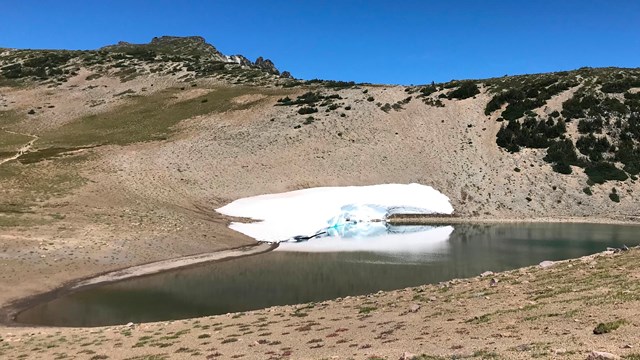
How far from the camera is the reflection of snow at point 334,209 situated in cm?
4778

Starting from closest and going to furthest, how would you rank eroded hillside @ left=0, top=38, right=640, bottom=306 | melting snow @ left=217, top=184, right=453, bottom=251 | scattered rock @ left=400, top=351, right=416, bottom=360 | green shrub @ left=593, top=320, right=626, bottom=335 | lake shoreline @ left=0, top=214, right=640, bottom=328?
1. green shrub @ left=593, top=320, right=626, bottom=335
2. scattered rock @ left=400, top=351, right=416, bottom=360
3. lake shoreline @ left=0, top=214, right=640, bottom=328
4. eroded hillside @ left=0, top=38, right=640, bottom=306
5. melting snow @ left=217, top=184, right=453, bottom=251

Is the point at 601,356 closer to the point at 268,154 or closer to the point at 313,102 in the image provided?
the point at 268,154

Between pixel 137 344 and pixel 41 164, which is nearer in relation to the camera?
pixel 137 344

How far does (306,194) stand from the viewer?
190ft

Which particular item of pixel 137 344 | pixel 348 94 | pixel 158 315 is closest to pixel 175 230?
pixel 158 315

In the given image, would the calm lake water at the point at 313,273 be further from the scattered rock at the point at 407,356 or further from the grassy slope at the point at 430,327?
the scattered rock at the point at 407,356

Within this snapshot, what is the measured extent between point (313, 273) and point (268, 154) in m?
38.3

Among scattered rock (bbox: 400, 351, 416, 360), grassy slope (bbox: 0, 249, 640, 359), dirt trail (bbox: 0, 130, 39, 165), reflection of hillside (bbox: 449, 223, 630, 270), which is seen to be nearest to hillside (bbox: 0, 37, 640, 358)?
dirt trail (bbox: 0, 130, 39, 165)

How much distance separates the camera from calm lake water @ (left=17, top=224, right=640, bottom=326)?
24.5m

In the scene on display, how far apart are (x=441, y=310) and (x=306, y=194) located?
1614 inches

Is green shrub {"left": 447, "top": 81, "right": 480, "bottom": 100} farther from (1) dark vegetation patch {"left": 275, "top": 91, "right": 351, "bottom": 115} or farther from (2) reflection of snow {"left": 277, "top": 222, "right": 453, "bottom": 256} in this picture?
(2) reflection of snow {"left": 277, "top": 222, "right": 453, "bottom": 256}

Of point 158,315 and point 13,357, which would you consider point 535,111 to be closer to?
point 158,315

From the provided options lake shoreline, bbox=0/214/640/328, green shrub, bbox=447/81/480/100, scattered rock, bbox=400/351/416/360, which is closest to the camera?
scattered rock, bbox=400/351/416/360

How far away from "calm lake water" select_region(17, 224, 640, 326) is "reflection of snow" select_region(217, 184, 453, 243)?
138 inches
